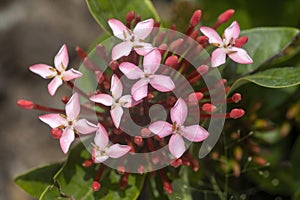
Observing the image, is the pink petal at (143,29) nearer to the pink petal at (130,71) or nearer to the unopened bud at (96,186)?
the pink petal at (130,71)

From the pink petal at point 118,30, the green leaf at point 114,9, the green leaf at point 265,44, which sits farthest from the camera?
the green leaf at point 265,44

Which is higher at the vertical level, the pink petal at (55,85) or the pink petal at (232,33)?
the pink petal at (55,85)

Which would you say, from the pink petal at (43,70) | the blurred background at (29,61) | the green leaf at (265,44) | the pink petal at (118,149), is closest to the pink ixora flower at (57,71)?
the pink petal at (43,70)

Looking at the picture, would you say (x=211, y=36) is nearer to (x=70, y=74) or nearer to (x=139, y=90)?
(x=139, y=90)

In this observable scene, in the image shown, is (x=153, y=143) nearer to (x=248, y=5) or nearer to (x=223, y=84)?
(x=223, y=84)

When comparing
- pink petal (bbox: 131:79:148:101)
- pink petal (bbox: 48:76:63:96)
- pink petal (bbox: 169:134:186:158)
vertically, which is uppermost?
pink petal (bbox: 48:76:63:96)

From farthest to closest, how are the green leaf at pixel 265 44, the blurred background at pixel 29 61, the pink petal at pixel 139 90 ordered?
the blurred background at pixel 29 61
the green leaf at pixel 265 44
the pink petal at pixel 139 90

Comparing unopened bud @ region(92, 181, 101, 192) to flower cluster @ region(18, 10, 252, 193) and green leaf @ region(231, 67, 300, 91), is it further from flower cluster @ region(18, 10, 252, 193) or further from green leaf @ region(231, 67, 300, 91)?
green leaf @ region(231, 67, 300, 91)

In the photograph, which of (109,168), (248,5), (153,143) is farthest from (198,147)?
(248,5)

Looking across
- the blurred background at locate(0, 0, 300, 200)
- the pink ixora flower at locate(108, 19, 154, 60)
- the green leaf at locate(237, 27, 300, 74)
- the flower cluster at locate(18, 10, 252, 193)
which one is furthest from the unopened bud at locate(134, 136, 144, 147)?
the blurred background at locate(0, 0, 300, 200)

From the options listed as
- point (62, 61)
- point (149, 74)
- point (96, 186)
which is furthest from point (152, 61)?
point (96, 186)
